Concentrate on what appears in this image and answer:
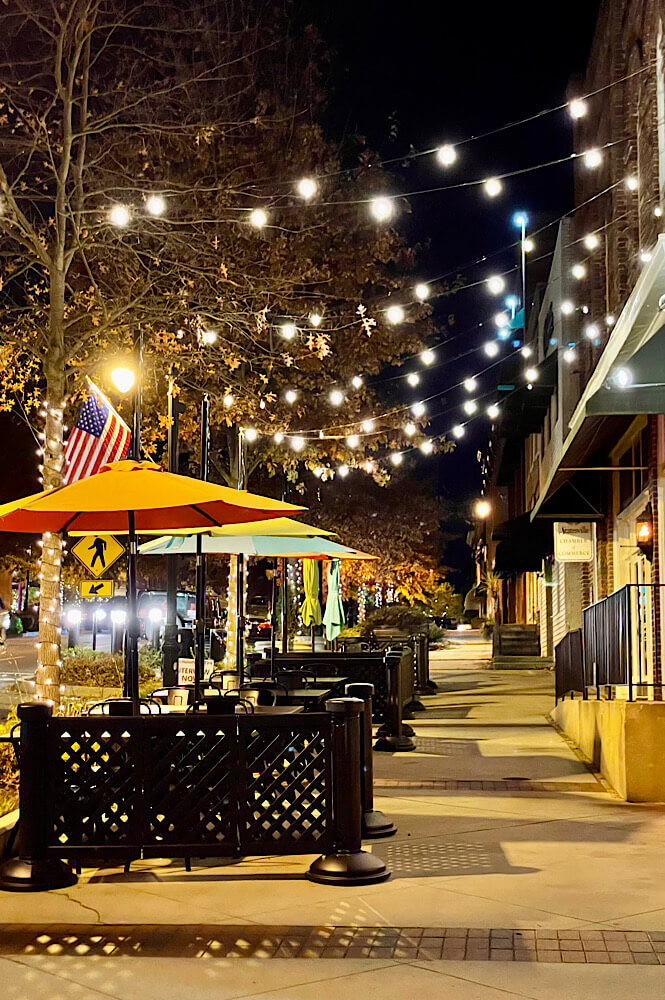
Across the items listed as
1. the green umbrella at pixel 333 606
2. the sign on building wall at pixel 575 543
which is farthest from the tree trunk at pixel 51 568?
the sign on building wall at pixel 575 543

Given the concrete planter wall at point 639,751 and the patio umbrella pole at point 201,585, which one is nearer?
the concrete planter wall at point 639,751

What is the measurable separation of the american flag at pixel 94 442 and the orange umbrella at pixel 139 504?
4.00 m

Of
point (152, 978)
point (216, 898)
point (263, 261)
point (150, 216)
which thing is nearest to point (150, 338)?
point (150, 216)

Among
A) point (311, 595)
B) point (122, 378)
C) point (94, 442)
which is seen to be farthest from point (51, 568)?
point (311, 595)

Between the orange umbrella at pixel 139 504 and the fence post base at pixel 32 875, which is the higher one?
the orange umbrella at pixel 139 504

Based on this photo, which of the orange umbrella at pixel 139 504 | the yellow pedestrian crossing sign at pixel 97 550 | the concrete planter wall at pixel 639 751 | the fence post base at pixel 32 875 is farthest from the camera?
the yellow pedestrian crossing sign at pixel 97 550

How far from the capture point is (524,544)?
27125 millimetres

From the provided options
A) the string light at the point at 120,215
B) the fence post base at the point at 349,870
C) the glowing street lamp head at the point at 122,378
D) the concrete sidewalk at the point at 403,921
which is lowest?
the concrete sidewalk at the point at 403,921

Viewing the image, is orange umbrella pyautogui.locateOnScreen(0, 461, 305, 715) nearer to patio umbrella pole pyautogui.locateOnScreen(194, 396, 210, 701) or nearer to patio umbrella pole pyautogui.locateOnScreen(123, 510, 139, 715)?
patio umbrella pole pyautogui.locateOnScreen(123, 510, 139, 715)

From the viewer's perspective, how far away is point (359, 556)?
16.3 meters

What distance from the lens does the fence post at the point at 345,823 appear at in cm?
739

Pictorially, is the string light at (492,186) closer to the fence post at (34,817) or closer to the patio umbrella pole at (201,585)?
the patio umbrella pole at (201,585)

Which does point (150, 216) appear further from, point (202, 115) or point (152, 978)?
point (152, 978)

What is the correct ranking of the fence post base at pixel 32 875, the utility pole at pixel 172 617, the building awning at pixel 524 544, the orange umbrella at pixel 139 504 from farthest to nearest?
1. the building awning at pixel 524 544
2. the utility pole at pixel 172 617
3. the orange umbrella at pixel 139 504
4. the fence post base at pixel 32 875
